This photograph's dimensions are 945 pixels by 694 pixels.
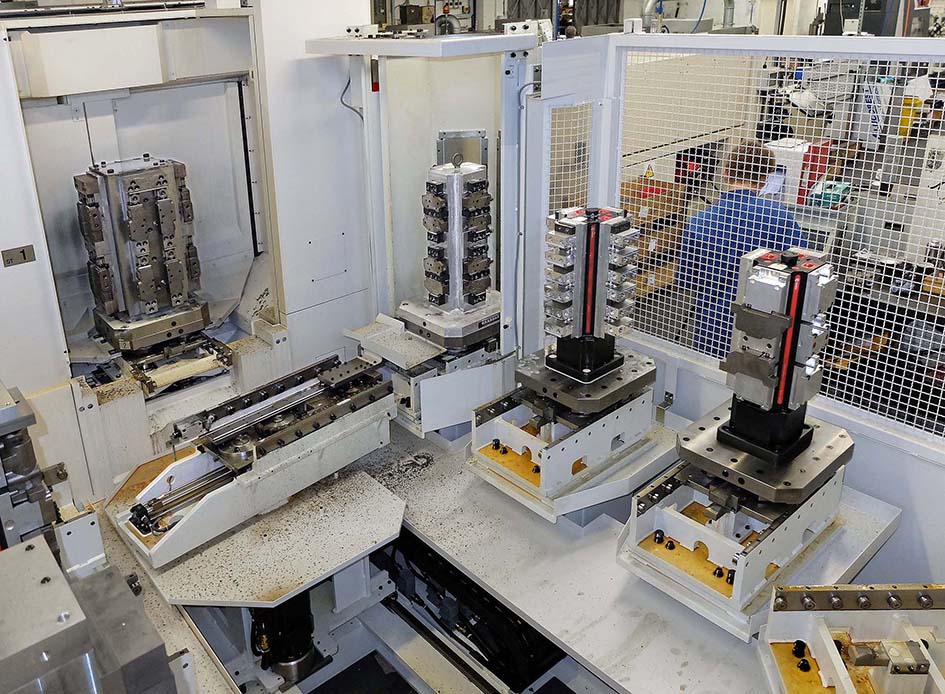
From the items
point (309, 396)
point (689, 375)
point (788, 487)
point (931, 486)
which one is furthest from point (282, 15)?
point (931, 486)

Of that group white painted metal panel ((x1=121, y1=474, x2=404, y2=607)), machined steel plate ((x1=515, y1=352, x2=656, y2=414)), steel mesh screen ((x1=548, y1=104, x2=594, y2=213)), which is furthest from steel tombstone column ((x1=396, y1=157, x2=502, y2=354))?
white painted metal panel ((x1=121, y1=474, x2=404, y2=607))

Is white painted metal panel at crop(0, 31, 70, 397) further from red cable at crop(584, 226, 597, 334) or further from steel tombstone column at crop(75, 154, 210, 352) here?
red cable at crop(584, 226, 597, 334)

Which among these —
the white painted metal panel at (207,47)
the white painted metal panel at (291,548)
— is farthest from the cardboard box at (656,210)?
the white painted metal panel at (207,47)

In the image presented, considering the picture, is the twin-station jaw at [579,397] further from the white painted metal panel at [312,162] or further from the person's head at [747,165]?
the white painted metal panel at [312,162]

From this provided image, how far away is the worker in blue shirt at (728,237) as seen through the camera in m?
2.44

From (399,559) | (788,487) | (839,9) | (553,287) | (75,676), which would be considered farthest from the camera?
(839,9)

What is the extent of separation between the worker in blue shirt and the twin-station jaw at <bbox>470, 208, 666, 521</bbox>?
292 mm

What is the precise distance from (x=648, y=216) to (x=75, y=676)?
2.16m

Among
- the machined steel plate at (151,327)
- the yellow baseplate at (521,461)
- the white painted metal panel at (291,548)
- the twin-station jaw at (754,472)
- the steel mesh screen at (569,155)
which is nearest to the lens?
the twin-station jaw at (754,472)

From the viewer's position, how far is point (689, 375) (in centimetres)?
284

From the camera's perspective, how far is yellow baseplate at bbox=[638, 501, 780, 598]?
209cm

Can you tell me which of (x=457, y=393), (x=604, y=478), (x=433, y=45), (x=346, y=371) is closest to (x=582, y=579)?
(x=604, y=478)

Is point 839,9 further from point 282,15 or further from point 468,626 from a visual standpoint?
point 468,626

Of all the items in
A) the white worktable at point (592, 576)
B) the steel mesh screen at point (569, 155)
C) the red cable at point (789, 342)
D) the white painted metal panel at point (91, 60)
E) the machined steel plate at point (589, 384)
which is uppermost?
the white painted metal panel at point (91, 60)
